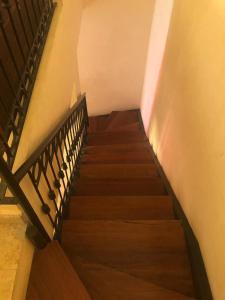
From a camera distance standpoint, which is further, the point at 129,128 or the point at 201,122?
the point at 129,128

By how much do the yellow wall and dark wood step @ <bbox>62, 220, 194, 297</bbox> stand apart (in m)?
0.18

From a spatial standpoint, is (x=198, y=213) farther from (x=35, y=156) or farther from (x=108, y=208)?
(x=35, y=156)

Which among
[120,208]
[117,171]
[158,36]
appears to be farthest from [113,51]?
[120,208]

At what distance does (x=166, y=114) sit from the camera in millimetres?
2650

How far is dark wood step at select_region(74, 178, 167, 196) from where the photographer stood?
2420 millimetres

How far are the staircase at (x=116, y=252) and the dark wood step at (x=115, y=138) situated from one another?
1.63m

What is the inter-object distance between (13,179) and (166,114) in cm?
195

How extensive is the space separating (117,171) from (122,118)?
289cm

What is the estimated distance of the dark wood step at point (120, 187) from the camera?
2420 millimetres

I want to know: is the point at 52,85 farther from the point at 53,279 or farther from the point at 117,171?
the point at 53,279

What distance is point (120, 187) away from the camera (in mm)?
2455

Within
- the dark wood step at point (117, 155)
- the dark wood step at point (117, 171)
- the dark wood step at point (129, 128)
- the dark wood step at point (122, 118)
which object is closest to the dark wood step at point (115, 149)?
the dark wood step at point (117, 155)

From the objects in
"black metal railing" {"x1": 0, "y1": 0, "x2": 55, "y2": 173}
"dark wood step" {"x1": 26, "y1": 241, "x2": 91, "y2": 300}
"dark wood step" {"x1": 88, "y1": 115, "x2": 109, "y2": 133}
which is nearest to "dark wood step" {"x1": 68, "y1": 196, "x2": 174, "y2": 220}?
"dark wood step" {"x1": 26, "y1": 241, "x2": 91, "y2": 300}

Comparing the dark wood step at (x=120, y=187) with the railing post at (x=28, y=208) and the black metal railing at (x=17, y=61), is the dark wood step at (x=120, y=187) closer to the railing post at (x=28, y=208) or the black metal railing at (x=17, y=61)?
the railing post at (x=28, y=208)
